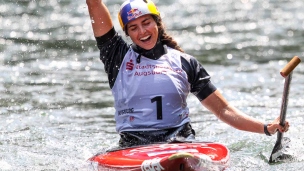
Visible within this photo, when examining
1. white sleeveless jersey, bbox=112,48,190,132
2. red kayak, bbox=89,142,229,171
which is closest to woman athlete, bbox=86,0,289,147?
white sleeveless jersey, bbox=112,48,190,132

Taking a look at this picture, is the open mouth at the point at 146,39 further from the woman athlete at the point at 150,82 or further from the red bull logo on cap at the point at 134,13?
the red bull logo on cap at the point at 134,13

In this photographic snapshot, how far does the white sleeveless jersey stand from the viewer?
596 centimetres

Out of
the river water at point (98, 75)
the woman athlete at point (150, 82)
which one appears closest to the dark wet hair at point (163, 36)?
the woman athlete at point (150, 82)

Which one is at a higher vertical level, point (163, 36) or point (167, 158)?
point (163, 36)

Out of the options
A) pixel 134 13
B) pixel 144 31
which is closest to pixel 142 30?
pixel 144 31

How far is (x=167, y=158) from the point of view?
4883mm

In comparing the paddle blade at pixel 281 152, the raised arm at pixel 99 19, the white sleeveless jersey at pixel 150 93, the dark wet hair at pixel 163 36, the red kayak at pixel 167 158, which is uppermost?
the raised arm at pixel 99 19

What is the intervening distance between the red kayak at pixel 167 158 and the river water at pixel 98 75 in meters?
0.53

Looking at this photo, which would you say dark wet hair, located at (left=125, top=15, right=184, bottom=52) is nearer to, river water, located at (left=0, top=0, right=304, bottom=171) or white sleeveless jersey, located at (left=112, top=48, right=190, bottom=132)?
white sleeveless jersey, located at (left=112, top=48, right=190, bottom=132)

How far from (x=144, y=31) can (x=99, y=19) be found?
1.39 ft

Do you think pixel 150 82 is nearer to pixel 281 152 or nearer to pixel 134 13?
pixel 134 13

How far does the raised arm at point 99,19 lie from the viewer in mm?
6180

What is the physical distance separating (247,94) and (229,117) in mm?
3991

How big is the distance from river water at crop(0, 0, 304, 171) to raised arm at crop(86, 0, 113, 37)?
110 centimetres
